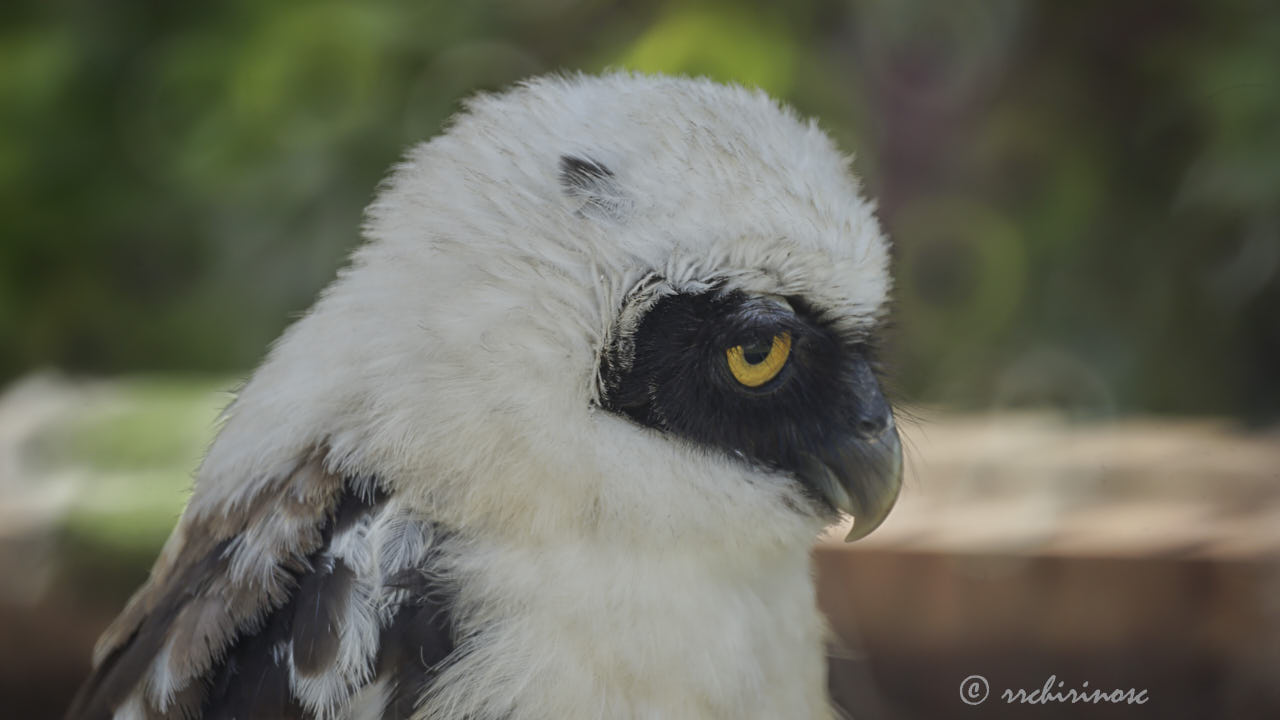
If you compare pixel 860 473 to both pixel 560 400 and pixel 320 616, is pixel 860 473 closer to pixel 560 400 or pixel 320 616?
pixel 560 400

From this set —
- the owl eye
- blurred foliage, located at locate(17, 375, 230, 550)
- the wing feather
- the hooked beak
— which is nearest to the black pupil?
the owl eye

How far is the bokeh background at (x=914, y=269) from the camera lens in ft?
6.13

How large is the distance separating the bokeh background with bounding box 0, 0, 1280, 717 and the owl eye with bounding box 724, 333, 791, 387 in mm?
872

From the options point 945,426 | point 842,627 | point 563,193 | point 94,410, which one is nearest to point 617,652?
point 563,193

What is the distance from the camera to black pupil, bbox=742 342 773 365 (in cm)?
106

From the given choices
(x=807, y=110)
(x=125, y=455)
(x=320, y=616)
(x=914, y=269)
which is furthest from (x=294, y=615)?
(x=914, y=269)

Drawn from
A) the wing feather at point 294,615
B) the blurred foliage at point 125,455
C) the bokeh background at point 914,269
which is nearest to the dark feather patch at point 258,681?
the wing feather at point 294,615

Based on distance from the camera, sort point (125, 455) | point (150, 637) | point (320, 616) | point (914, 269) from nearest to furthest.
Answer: point (320, 616)
point (150, 637)
point (125, 455)
point (914, 269)

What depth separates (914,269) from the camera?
292 centimetres

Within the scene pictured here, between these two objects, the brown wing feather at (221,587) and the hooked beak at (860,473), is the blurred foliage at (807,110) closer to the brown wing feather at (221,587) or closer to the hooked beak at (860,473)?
the hooked beak at (860,473)

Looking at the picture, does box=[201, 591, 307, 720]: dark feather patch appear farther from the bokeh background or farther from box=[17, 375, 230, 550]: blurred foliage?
the bokeh background

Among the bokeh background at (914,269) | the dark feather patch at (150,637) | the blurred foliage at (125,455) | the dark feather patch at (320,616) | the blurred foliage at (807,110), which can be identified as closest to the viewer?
the dark feather patch at (320,616)

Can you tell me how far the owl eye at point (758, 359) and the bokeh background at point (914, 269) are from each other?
34.3 inches

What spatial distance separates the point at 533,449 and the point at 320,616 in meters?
0.25
